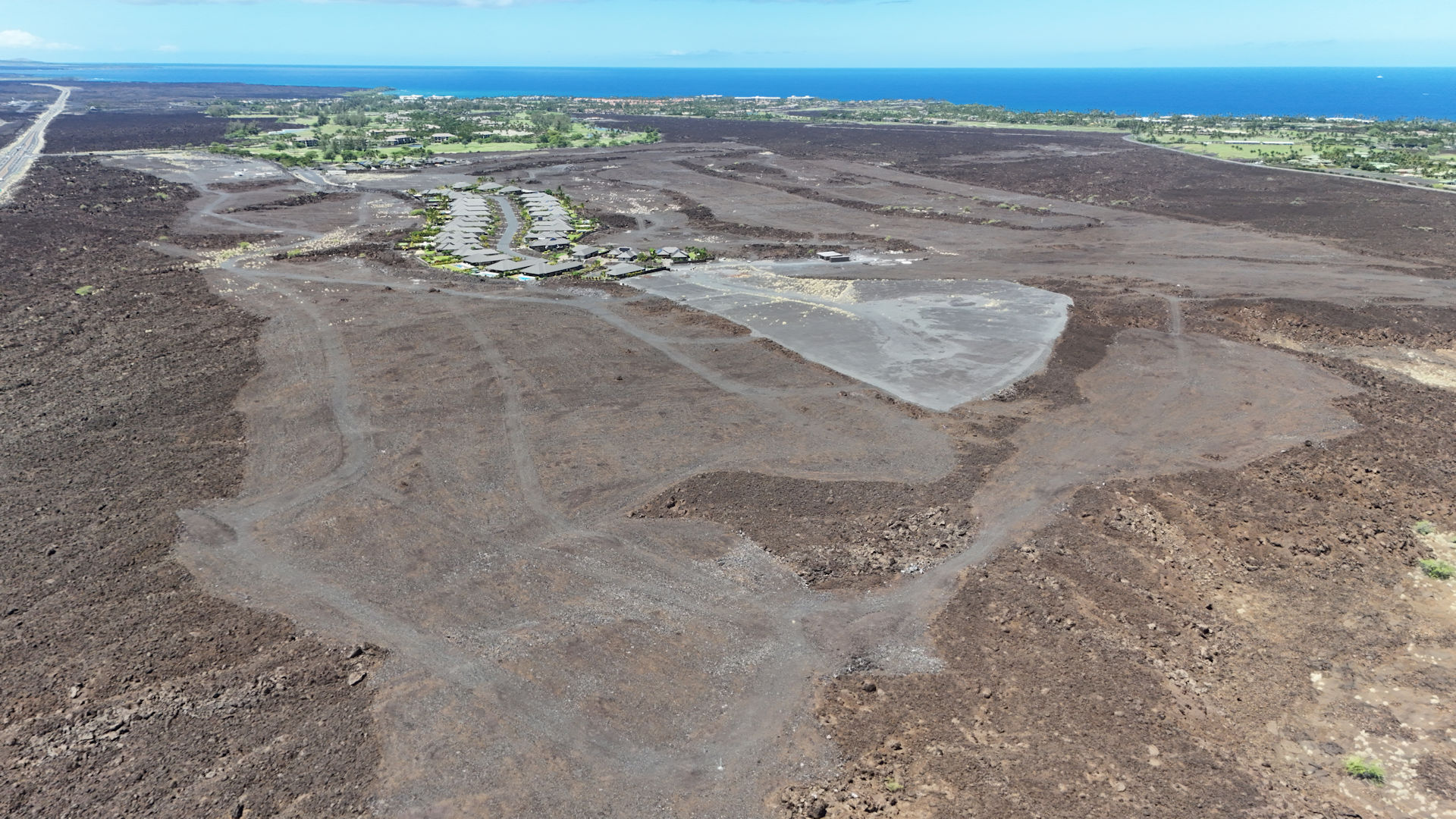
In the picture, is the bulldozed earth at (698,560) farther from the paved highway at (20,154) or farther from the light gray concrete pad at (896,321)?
the paved highway at (20,154)

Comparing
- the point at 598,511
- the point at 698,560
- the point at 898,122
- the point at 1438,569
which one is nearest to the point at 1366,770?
the point at 1438,569

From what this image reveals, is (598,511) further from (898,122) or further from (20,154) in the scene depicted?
(898,122)

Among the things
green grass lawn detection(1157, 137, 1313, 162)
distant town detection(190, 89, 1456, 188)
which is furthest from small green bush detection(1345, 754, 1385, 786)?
green grass lawn detection(1157, 137, 1313, 162)

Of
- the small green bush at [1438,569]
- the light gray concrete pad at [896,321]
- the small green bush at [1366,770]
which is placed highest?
the light gray concrete pad at [896,321]

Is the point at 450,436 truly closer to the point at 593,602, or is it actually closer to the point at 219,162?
the point at 593,602

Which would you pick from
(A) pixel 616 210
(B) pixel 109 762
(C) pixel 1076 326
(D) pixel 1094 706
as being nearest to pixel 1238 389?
(C) pixel 1076 326

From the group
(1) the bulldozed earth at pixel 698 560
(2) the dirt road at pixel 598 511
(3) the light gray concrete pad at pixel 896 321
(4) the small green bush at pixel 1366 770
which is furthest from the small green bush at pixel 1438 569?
(3) the light gray concrete pad at pixel 896 321

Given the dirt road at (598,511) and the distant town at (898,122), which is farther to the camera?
the distant town at (898,122)
